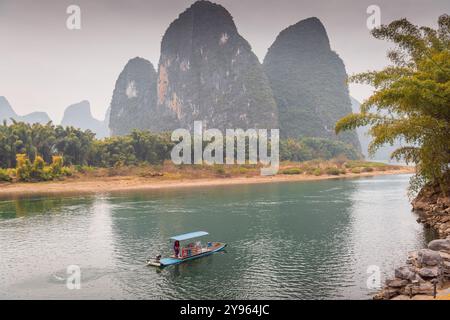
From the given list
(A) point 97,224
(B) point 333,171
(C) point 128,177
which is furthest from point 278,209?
(B) point 333,171

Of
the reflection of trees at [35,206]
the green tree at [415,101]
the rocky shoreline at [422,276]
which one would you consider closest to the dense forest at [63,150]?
the reflection of trees at [35,206]

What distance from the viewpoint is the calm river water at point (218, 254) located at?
19.1 metres

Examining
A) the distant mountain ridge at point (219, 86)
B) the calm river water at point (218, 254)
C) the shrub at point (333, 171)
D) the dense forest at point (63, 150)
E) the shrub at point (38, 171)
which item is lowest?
the calm river water at point (218, 254)

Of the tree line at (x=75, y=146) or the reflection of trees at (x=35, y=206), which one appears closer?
the reflection of trees at (x=35, y=206)

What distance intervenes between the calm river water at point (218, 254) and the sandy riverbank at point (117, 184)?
57.6ft

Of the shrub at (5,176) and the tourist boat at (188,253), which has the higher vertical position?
the shrub at (5,176)

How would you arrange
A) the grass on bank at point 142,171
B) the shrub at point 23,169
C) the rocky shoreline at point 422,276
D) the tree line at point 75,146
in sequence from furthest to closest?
1. the tree line at point 75,146
2. the grass on bank at point 142,171
3. the shrub at point 23,169
4. the rocky shoreline at point 422,276

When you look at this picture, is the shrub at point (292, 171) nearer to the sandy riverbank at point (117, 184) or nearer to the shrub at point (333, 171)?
the sandy riverbank at point (117, 184)

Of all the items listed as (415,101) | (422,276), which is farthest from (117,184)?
(422,276)

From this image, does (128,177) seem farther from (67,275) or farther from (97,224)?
(67,275)

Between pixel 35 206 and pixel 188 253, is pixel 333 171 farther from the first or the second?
pixel 188 253

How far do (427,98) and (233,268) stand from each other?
14621 mm

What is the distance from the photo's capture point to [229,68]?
17912 centimetres

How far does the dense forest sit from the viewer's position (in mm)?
72719
